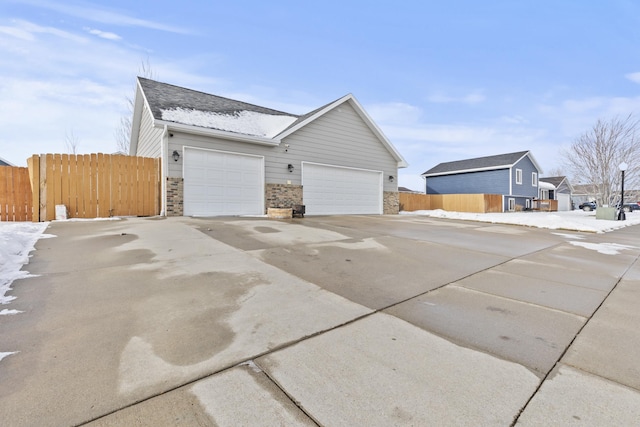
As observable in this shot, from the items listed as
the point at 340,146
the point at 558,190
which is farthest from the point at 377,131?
the point at 558,190

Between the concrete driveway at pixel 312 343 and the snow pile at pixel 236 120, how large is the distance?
6896 millimetres

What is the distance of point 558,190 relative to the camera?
34000 millimetres

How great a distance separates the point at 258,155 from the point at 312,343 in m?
9.76

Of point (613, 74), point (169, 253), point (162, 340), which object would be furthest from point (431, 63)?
point (162, 340)

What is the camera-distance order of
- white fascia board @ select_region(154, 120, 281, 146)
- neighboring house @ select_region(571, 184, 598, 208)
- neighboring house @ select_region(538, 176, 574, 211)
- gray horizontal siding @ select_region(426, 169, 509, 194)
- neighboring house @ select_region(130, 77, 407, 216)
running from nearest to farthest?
white fascia board @ select_region(154, 120, 281, 146) → neighboring house @ select_region(130, 77, 407, 216) → neighboring house @ select_region(571, 184, 598, 208) → gray horizontal siding @ select_region(426, 169, 509, 194) → neighboring house @ select_region(538, 176, 574, 211)

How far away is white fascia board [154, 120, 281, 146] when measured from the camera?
8.70 meters

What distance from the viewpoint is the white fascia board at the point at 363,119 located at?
1193cm

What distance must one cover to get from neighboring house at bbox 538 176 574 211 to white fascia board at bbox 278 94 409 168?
84.6 feet

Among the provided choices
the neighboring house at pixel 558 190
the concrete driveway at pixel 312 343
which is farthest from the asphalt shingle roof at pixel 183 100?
the neighboring house at pixel 558 190

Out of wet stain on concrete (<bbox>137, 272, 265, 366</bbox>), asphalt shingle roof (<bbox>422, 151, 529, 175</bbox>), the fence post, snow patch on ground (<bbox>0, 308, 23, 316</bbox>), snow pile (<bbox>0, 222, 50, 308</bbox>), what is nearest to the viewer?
wet stain on concrete (<bbox>137, 272, 265, 366</bbox>)

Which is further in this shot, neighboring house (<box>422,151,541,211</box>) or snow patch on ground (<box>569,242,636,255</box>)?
neighboring house (<box>422,151,541,211</box>)

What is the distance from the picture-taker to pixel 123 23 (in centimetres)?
1035

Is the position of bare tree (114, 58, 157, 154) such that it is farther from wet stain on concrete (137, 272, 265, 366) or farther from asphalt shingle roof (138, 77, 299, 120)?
wet stain on concrete (137, 272, 265, 366)

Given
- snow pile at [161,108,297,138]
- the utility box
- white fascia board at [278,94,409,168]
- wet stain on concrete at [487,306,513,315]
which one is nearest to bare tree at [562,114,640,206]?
the utility box
